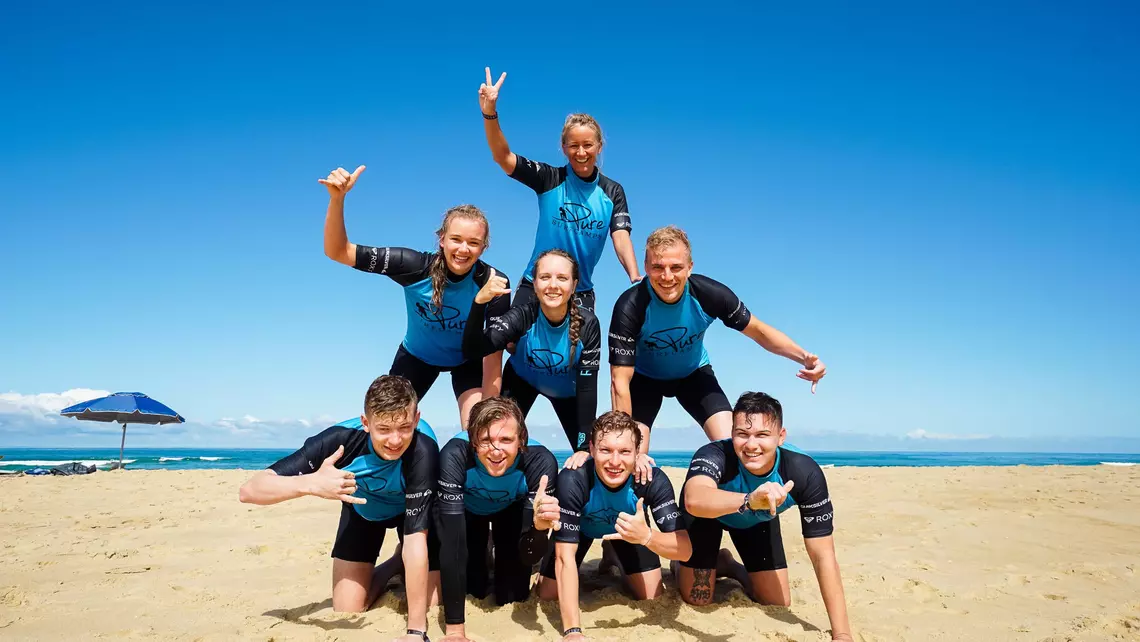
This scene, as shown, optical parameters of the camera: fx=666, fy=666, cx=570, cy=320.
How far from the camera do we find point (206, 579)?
5.59 metres

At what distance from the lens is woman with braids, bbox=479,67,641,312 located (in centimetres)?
586

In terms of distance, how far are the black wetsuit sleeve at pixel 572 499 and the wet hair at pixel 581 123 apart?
2.98 m

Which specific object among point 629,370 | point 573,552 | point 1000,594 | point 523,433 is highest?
point 629,370

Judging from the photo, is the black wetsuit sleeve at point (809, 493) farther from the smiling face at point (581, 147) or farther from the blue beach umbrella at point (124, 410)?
the blue beach umbrella at point (124, 410)

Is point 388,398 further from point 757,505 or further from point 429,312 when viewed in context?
point 757,505

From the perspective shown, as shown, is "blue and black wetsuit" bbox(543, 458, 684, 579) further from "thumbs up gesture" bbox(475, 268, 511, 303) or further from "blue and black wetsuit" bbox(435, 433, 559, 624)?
"thumbs up gesture" bbox(475, 268, 511, 303)

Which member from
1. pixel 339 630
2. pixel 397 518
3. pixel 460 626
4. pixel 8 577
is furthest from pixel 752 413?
pixel 8 577

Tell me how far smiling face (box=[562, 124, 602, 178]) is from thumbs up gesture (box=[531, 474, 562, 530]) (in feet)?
9.75

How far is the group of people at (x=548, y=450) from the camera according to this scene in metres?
4.15

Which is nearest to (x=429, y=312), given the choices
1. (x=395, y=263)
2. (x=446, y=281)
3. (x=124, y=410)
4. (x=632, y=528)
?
(x=446, y=281)

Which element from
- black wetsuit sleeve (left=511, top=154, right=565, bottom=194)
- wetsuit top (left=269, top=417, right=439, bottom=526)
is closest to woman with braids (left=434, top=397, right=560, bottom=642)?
wetsuit top (left=269, top=417, right=439, bottom=526)

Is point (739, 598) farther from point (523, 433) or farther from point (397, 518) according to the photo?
point (397, 518)

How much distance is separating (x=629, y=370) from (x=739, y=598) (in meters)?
1.87

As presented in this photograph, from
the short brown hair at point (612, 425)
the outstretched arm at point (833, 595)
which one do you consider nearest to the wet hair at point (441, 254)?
the short brown hair at point (612, 425)
